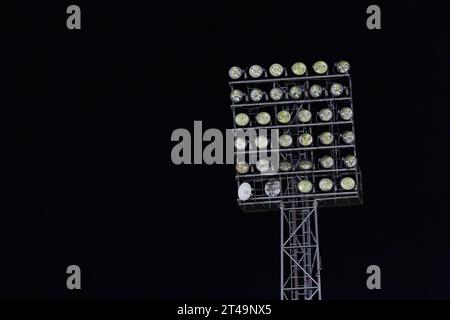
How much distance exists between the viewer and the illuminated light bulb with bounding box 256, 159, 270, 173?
64.3 feet

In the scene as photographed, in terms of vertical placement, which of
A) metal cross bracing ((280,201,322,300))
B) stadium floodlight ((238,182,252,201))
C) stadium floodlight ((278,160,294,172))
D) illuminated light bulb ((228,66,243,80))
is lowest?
metal cross bracing ((280,201,322,300))

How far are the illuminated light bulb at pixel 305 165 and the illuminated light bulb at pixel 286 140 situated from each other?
35cm

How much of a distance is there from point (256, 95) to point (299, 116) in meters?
0.82

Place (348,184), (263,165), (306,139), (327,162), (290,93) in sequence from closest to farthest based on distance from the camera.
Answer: (348,184), (327,162), (306,139), (263,165), (290,93)

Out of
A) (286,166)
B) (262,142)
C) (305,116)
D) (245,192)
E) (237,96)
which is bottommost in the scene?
(245,192)

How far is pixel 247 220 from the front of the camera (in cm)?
2286

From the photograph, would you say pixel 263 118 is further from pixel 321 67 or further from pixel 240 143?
pixel 321 67

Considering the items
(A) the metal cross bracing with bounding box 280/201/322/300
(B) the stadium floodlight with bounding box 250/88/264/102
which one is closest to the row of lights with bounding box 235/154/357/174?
(A) the metal cross bracing with bounding box 280/201/322/300

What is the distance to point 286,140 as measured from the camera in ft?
64.1

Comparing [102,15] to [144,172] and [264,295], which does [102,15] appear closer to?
[144,172]

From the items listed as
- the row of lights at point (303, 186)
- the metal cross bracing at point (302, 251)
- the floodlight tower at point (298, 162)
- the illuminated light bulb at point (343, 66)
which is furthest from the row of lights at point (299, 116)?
the metal cross bracing at point (302, 251)

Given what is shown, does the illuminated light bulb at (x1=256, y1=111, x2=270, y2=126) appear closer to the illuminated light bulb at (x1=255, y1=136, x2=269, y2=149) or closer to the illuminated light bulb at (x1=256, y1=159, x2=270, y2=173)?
the illuminated light bulb at (x1=255, y1=136, x2=269, y2=149)

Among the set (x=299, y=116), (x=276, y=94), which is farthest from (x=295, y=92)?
(x=299, y=116)

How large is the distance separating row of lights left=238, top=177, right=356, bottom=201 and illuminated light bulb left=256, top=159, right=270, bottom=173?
0.74 feet
